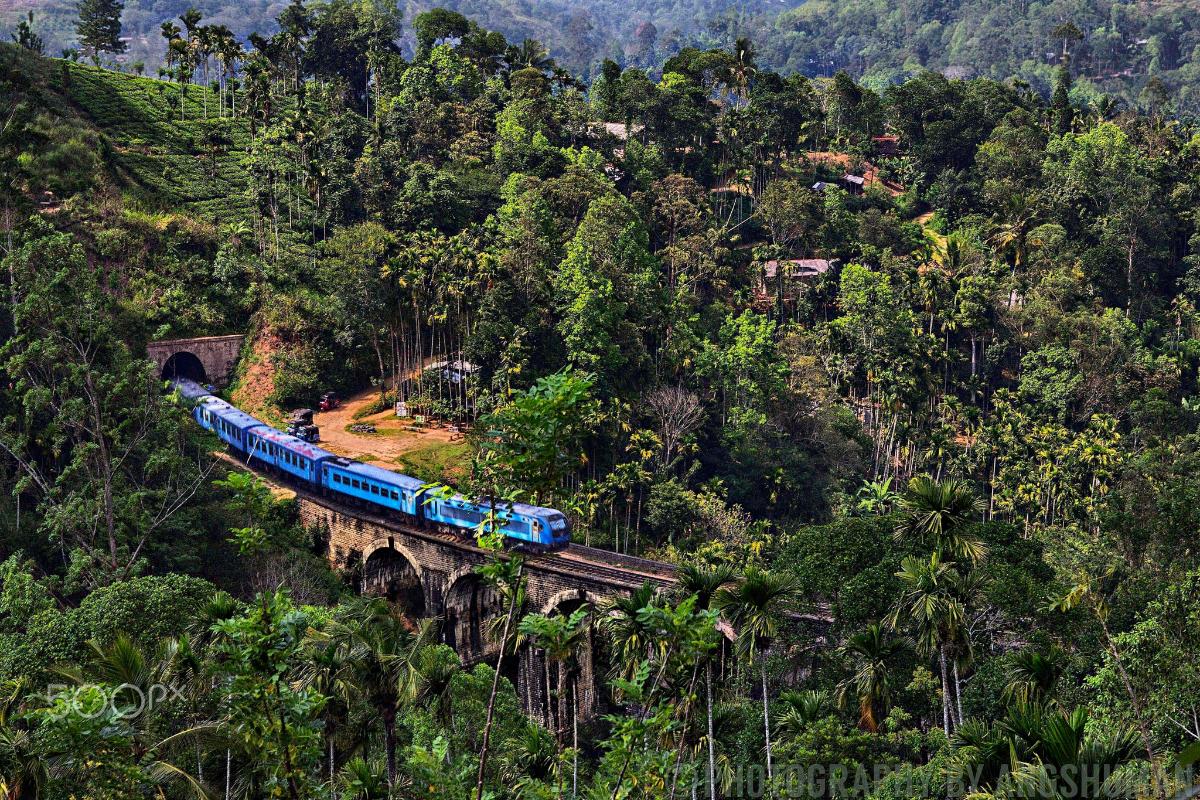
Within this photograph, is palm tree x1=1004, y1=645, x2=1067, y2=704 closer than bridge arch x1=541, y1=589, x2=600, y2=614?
Yes

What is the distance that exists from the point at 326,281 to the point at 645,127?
32.5m

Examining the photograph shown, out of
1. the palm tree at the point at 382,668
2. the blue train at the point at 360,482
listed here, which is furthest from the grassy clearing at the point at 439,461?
the palm tree at the point at 382,668

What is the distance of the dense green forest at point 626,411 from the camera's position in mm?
19828

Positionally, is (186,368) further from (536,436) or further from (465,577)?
(536,436)

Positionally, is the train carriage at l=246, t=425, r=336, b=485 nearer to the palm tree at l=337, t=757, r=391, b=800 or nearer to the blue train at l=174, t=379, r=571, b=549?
the blue train at l=174, t=379, r=571, b=549

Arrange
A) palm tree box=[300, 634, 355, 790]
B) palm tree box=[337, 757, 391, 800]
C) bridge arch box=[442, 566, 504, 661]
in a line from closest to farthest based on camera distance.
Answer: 1. palm tree box=[337, 757, 391, 800]
2. palm tree box=[300, 634, 355, 790]
3. bridge arch box=[442, 566, 504, 661]

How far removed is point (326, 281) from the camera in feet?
229

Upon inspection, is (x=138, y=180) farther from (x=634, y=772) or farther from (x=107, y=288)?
(x=634, y=772)

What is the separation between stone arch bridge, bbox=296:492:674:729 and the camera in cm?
4600

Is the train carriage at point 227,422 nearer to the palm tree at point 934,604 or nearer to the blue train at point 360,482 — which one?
the blue train at point 360,482

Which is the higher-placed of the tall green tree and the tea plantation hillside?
the tall green tree

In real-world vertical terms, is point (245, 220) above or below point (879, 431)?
above

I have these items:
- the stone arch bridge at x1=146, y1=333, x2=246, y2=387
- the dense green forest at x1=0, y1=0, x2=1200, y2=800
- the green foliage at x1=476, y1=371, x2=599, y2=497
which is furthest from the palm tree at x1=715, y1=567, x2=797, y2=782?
the stone arch bridge at x1=146, y1=333, x2=246, y2=387

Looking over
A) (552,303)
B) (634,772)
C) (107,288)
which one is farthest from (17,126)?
(634,772)
